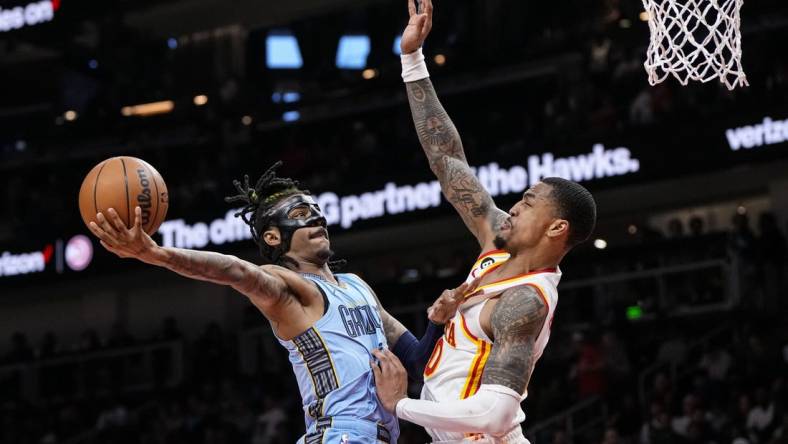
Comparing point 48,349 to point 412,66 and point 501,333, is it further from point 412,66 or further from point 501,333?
point 501,333

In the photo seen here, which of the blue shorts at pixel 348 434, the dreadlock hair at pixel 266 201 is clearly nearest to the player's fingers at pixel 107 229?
the dreadlock hair at pixel 266 201

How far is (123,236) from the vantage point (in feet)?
16.9

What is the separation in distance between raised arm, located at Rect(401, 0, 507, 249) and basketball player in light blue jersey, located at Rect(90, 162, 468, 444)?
2.05ft

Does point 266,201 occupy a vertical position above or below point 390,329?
above

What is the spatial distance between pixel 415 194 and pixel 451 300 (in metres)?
11.3

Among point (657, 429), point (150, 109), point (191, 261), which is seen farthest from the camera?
point (150, 109)

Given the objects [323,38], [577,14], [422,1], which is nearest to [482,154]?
[577,14]

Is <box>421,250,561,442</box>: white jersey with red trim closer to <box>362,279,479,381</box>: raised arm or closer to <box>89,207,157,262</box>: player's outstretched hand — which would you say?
→ <box>362,279,479,381</box>: raised arm

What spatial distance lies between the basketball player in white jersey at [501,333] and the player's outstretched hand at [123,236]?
4.16 feet

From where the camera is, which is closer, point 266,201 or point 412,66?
point 266,201

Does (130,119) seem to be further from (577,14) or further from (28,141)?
(577,14)

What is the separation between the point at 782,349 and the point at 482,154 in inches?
184

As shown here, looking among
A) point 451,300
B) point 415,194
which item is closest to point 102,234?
point 451,300

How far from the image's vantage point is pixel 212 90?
69.0 feet
